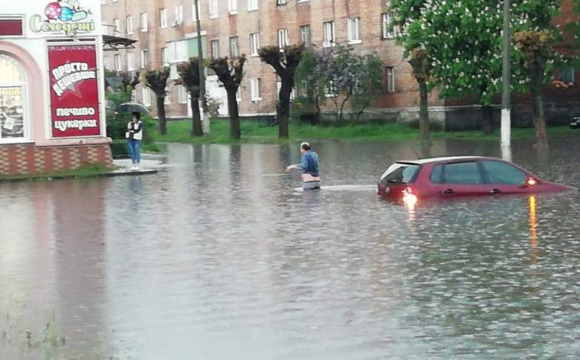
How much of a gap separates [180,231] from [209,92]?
67565 mm

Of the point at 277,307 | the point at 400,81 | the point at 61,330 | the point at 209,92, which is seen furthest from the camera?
the point at 209,92

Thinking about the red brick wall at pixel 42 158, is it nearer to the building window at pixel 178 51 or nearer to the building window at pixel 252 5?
the building window at pixel 252 5

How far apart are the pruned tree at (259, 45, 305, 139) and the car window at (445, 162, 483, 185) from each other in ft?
125

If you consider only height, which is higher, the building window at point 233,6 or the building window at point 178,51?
the building window at point 233,6

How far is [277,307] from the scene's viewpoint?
43.1 ft

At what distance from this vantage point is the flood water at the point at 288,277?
11180mm

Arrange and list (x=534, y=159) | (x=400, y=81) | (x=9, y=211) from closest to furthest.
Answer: (x=9, y=211) → (x=534, y=159) → (x=400, y=81)

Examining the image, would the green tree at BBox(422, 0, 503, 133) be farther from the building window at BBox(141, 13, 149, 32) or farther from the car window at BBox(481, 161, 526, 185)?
the building window at BBox(141, 13, 149, 32)

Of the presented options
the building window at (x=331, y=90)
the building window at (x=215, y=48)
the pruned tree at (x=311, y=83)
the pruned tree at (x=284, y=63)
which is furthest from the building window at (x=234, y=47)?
the pruned tree at (x=284, y=63)

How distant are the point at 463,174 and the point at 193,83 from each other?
51.4 meters

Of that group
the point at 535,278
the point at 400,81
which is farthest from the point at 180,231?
the point at 400,81

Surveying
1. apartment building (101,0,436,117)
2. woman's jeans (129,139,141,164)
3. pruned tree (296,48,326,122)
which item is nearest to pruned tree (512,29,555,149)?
apartment building (101,0,436,117)

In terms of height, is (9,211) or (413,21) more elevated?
(413,21)

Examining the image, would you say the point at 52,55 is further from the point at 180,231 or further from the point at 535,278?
the point at 535,278
